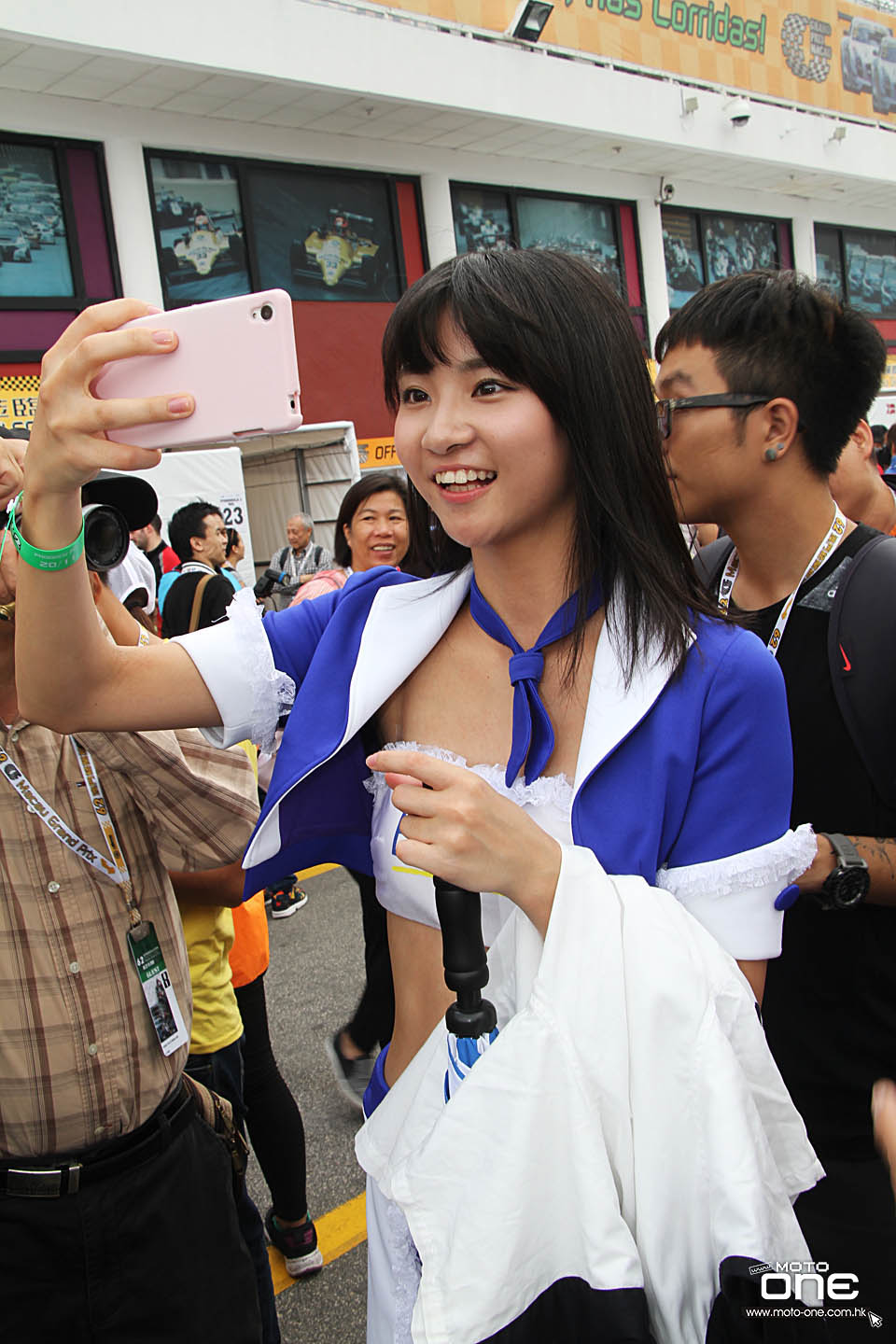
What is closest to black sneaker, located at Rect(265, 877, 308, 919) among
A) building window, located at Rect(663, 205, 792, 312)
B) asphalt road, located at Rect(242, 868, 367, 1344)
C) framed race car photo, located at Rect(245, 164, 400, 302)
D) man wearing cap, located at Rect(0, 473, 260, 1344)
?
asphalt road, located at Rect(242, 868, 367, 1344)

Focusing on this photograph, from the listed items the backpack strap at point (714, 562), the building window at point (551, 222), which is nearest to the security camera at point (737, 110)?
the building window at point (551, 222)

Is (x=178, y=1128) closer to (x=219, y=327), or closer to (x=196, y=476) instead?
(x=219, y=327)

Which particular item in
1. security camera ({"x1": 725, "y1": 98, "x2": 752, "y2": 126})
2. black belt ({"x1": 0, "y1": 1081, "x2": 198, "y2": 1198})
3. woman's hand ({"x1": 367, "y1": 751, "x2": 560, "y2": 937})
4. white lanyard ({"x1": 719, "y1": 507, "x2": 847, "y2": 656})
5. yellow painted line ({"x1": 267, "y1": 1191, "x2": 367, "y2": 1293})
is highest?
security camera ({"x1": 725, "y1": 98, "x2": 752, "y2": 126})

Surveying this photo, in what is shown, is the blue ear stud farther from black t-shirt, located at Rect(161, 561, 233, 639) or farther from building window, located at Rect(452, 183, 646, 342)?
building window, located at Rect(452, 183, 646, 342)

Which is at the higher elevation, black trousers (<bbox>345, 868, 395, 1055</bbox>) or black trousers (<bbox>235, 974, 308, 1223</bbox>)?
black trousers (<bbox>345, 868, 395, 1055</bbox>)

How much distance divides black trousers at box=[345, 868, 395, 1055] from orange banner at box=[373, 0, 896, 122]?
13.6 m

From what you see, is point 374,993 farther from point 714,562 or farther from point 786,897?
point 786,897

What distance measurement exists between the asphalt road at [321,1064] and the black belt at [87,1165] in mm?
1226

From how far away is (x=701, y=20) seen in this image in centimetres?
1672

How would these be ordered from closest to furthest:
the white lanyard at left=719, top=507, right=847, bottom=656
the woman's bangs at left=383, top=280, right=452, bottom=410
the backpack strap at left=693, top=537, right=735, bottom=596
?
the woman's bangs at left=383, top=280, right=452, bottom=410 < the white lanyard at left=719, top=507, right=847, bottom=656 < the backpack strap at left=693, top=537, right=735, bottom=596

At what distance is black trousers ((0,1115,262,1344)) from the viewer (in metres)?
1.45

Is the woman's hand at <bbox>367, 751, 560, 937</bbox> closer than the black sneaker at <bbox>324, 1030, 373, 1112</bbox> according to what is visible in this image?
Yes

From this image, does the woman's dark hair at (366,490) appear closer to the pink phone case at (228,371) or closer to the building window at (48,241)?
the pink phone case at (228,371)

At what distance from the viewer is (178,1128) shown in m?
1.61
